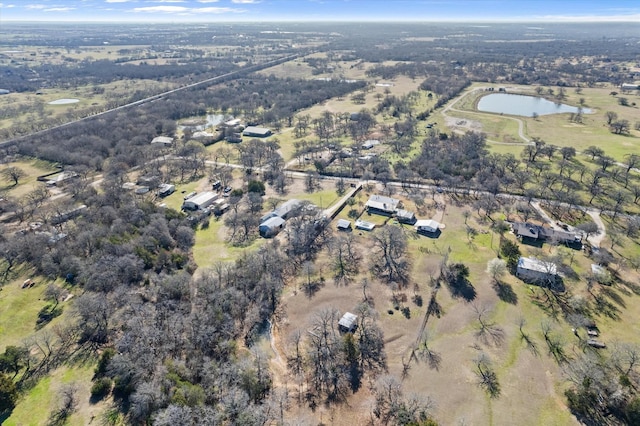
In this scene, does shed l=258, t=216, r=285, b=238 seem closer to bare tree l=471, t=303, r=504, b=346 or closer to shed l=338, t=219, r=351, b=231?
shed l=338, t=219, r=351, b=231

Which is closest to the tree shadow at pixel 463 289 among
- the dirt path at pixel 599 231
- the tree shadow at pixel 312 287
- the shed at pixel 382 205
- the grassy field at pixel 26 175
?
the tree shadow at pixel 312 287

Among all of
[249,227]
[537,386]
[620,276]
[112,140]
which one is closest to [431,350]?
[537,386]

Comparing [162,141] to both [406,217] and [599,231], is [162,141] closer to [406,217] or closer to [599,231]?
[406,217]

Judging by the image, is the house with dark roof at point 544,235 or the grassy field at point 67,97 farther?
the grassy field at point 67,97

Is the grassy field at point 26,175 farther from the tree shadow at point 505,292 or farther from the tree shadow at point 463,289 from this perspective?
the tree shadow at point 505,292

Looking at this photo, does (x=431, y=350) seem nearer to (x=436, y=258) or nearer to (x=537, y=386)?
(x=537, y=386)

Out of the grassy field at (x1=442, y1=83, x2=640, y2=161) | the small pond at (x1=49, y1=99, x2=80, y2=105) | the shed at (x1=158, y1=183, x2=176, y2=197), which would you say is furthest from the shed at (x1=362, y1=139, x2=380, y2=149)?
the small pond at (x1=49, y1=99, x2=80, y2=105)
